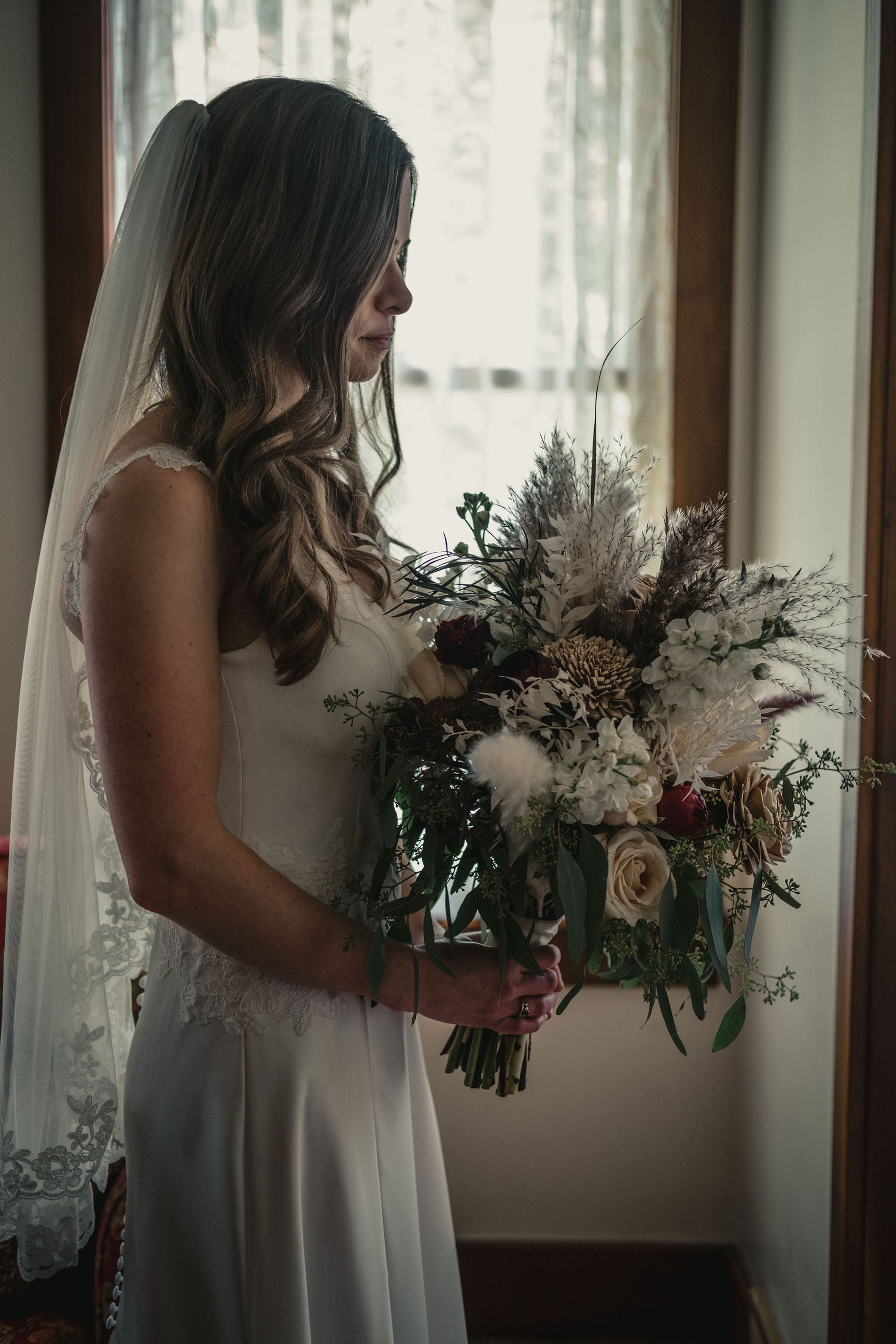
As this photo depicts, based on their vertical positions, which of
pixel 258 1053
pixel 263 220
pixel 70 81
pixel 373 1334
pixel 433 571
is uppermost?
pixel 70 81

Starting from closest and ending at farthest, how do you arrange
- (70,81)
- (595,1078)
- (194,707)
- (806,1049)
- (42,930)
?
(194,707)
(42,930)
(806,1049)
(70,81)
(595,1078)

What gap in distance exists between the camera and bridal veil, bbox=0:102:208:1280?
108 centimetres

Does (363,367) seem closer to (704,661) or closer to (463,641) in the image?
(463,641)

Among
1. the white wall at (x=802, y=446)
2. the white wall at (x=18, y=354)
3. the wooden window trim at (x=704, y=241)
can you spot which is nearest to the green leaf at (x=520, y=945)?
the white wall at (x=802, y=446)

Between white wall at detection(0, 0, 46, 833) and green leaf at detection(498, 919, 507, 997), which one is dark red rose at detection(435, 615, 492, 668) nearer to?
green leaf at detection(498, 919, 507, 997)

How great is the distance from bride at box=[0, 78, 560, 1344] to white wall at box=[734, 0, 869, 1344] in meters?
0.68

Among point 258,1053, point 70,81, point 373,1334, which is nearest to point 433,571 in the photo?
point 258,1053

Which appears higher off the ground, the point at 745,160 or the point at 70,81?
the point at 70,81

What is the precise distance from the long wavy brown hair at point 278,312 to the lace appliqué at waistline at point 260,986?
210mm

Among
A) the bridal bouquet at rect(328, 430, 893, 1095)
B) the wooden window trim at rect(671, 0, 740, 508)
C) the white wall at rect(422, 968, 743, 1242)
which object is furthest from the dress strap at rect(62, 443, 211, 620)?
the white wall at rect(422, 968, 743, 1242)

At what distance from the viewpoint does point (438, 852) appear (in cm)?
88

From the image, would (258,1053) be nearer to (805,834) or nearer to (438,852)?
(438,852)

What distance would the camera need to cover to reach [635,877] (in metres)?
0.86

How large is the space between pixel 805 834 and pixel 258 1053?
1005 mm
